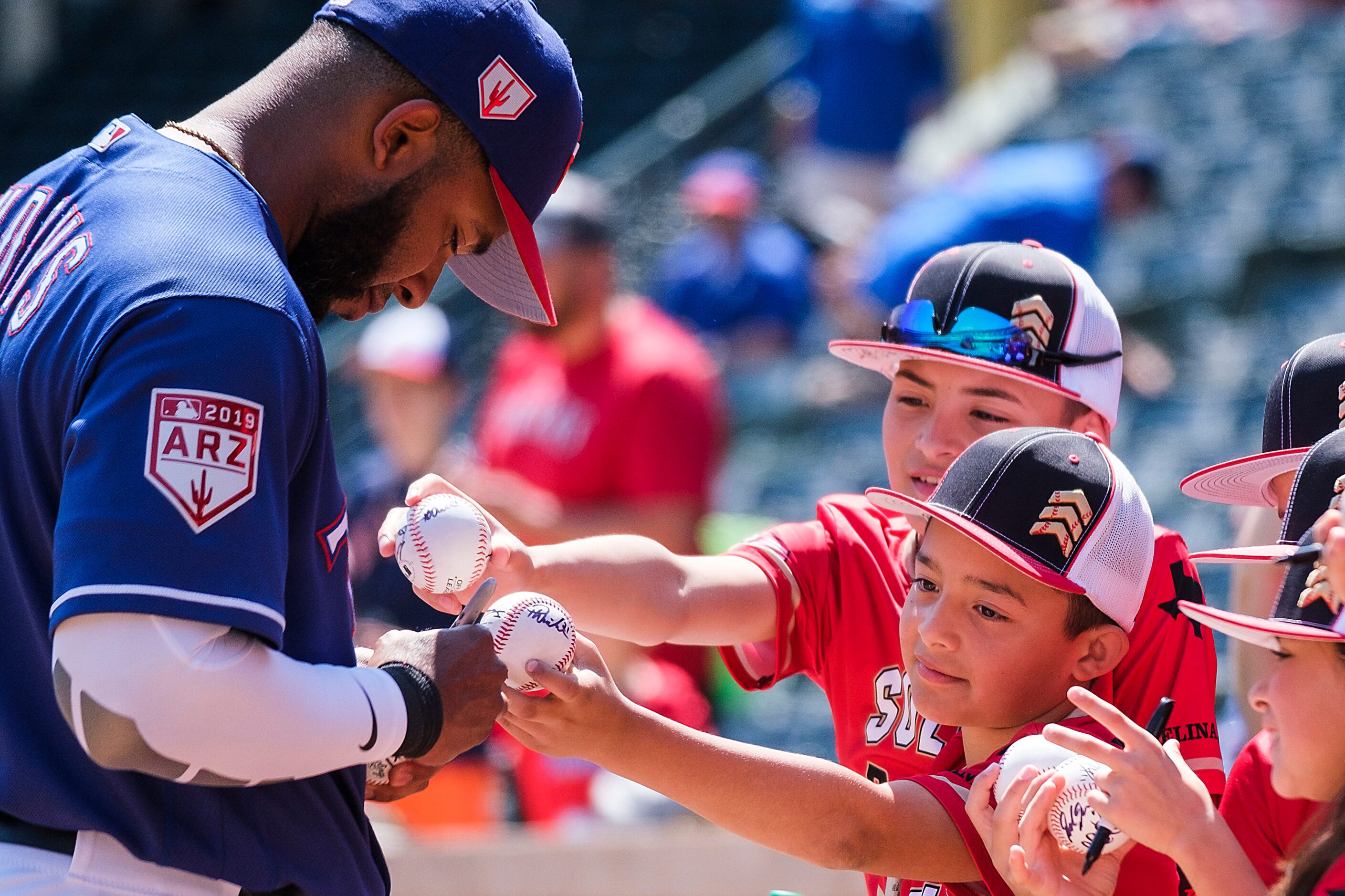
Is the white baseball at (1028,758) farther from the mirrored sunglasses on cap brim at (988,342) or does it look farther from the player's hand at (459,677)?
the mirrored sunglasses on cap brim at (988,342)

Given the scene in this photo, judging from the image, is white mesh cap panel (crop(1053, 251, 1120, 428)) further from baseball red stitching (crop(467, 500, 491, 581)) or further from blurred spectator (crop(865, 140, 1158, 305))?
blurred spectator (crop(865, 140, 1158, 305))

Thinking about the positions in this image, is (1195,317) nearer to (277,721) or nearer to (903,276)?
(903,276)

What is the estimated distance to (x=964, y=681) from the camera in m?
2.28

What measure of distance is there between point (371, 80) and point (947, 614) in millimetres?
1136

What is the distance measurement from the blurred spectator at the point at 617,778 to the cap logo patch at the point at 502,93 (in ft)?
9.49

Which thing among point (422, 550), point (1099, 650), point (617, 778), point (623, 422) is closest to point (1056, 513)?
point (1099, 650)

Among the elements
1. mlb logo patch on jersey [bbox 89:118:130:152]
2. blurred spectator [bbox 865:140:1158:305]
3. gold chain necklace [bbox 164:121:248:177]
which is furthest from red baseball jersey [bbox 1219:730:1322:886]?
blurred spectator [bbox 865:140:1158:305]

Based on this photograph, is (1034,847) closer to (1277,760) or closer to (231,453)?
(1277,760)

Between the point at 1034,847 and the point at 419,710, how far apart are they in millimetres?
818

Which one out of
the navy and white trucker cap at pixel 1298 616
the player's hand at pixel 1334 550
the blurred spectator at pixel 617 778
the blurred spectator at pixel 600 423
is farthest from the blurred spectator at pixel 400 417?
the player's hand at pixel 1334 550

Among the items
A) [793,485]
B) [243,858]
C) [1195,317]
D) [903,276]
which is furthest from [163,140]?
[1195,317]

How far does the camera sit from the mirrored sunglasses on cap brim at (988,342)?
270cm

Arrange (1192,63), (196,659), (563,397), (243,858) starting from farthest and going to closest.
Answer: (1192,63) < (563,397) < (243,858) < (196,659)

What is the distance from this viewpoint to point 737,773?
6.97 ft
